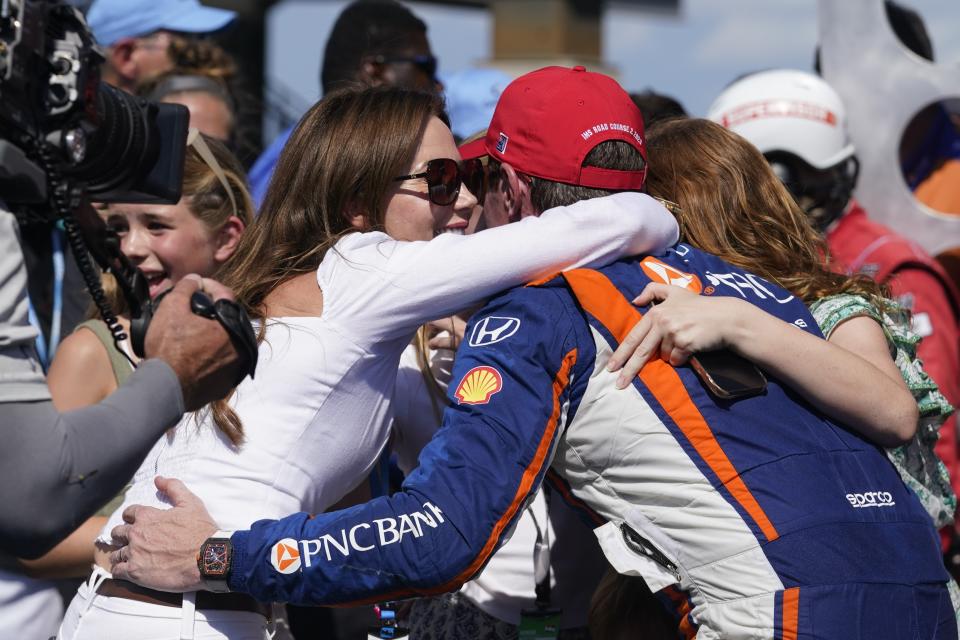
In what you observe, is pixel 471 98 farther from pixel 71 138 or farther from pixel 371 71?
pixel 71 138

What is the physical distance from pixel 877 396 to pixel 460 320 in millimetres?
1136

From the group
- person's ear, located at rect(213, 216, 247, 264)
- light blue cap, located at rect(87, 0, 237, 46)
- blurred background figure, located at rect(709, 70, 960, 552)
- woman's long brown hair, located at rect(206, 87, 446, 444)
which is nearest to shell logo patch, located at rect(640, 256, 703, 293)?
woman's long brown hair, located at rect(206, 87, 446, 444)

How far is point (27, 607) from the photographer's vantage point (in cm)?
294

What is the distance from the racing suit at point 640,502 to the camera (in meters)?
2.33

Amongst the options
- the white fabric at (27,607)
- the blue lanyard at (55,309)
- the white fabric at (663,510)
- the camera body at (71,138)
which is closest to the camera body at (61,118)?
the camera body at (71,138)

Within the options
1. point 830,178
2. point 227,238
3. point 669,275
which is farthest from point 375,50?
point 669,275

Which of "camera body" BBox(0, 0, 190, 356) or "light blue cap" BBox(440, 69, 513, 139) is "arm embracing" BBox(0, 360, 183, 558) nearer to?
"camera body" BBox(0, 0, 190, 356)

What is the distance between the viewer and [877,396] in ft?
8.24

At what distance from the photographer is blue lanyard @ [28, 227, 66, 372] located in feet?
12.8

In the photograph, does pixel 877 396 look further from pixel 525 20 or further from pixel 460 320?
pixel 525 20

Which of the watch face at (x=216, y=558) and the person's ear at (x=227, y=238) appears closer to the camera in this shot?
the watch face at (x=216, y=558)

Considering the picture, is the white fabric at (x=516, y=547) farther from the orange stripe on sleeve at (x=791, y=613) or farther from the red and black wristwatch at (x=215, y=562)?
the orange stripe on sleeve at (x=791, y=613)

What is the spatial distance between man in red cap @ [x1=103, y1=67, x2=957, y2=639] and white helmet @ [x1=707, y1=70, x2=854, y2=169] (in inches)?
102

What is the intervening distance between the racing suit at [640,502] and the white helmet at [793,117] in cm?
260
